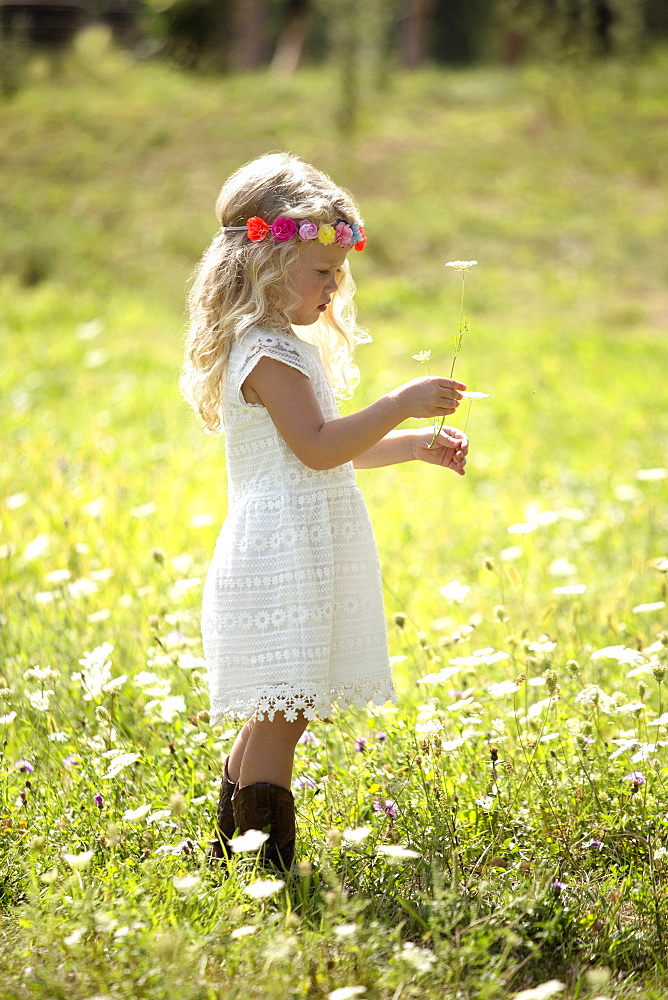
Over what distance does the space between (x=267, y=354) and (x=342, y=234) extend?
0.93 ft

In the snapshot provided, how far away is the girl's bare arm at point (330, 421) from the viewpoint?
194 centimetres

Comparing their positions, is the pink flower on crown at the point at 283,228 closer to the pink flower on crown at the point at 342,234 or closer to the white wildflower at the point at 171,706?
the pink flower on crown at the point at 342,234

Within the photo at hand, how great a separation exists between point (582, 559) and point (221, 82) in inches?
552

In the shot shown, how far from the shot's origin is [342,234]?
2.04 meters

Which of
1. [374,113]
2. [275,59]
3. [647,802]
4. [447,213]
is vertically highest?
[275,59]

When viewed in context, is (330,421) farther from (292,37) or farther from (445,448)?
(292,37)

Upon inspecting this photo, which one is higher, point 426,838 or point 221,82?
point 221,82

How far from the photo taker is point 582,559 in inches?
156

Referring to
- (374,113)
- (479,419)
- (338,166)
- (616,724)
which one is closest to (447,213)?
(338,166)

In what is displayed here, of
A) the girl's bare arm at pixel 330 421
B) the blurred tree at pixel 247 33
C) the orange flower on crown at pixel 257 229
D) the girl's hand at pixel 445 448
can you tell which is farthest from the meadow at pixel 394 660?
the blurred tree at pixel 247 33

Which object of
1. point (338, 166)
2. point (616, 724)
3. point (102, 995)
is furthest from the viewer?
point (338, 166)

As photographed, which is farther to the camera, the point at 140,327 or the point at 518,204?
the point at 518,204

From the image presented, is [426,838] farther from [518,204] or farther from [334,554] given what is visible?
[518,204]

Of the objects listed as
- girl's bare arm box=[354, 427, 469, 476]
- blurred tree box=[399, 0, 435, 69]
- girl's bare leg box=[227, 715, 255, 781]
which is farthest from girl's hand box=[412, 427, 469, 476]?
blurred tree box=[399, 0, 435, 69]
